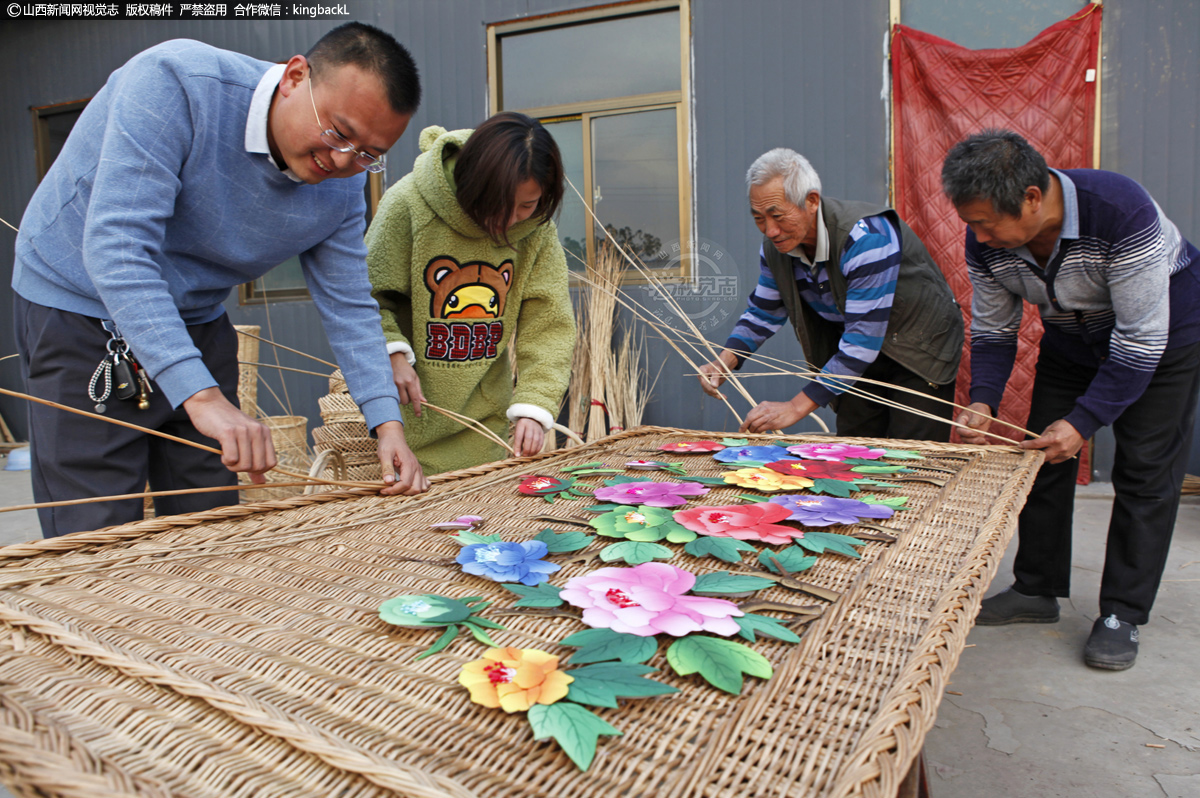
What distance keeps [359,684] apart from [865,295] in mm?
1770

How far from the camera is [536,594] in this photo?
771 millimetres

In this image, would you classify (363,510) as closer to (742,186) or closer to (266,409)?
(742,186)

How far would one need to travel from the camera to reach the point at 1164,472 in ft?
6.32

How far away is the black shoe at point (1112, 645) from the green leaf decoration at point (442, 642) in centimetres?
198

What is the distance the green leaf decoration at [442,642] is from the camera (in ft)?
2.13

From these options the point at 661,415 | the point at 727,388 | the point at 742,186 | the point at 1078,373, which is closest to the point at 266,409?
the point at 661,415

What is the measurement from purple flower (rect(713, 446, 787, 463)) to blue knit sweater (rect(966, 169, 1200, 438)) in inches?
27.5

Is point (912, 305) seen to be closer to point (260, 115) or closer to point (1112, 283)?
point (1112, 283)

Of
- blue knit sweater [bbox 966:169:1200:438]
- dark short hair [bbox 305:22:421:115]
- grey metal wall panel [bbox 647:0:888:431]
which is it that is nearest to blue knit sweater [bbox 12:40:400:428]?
dark short hair [bbox 305:22:421:115]

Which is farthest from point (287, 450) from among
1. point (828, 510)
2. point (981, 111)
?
point (981, 111)

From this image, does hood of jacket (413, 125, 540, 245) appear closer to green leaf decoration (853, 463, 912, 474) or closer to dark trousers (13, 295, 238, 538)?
dark trousers (13, 295, 238, 538)

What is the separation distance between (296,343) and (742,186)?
3.13 m

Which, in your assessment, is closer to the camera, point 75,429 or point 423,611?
point 423,611

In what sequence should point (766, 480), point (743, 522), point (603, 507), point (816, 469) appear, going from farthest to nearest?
1. point (816, 469)
2. point (766, 480)
3. point (603, 507)
4. point (743, 522)
